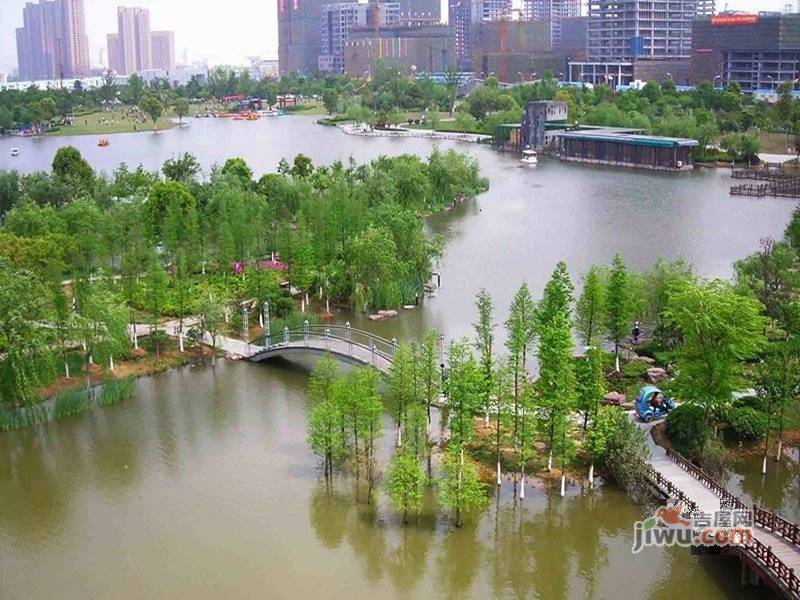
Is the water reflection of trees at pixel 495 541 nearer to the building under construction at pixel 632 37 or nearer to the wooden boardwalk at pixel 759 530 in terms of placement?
the wooden boardwalk at pixel 759 530

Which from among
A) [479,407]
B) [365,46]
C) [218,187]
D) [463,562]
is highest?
[365,46]

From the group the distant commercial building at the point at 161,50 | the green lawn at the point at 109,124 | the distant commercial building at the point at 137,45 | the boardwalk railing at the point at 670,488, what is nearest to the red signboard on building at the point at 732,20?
the green lawn at the point at 109,124

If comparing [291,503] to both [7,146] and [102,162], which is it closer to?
[102,162]

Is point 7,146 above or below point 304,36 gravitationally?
below

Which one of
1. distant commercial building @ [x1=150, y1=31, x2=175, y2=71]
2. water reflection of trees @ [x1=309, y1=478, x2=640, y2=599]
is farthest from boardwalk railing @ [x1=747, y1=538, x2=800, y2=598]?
distant commercial building @ [x1=150, y1=31, x2=175, y2=71]

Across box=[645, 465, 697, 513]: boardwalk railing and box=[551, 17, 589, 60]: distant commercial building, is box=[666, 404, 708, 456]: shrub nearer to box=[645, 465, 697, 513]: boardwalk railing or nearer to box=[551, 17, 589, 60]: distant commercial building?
box=[645, 465, 697, 513]: boardwalk railing

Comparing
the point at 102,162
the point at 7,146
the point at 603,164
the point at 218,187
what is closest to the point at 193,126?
the point at 7,146

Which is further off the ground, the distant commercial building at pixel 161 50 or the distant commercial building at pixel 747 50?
the distant commercial building at pixel 161 50
